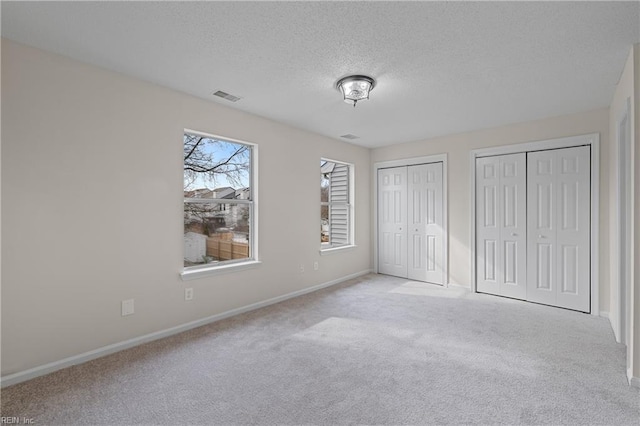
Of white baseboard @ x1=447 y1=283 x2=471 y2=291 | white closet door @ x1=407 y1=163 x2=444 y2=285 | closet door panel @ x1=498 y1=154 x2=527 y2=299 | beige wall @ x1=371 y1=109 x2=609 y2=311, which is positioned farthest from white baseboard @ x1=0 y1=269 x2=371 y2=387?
closet door panel @ x1=498 y1=154 x2=527 y2=299

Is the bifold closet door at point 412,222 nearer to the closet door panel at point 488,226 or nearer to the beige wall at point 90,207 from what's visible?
the closet door panel at point 488,226

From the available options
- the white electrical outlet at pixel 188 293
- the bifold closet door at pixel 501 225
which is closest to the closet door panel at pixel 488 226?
the bifold closet door at pixel 501 225

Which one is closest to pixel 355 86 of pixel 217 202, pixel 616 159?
pixel 217 202

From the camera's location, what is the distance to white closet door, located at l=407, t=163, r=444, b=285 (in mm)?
4961

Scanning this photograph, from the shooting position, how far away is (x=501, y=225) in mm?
4301

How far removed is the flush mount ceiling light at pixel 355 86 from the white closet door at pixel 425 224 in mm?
2594

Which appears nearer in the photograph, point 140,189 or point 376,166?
point 140,189

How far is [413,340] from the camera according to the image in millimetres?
2885

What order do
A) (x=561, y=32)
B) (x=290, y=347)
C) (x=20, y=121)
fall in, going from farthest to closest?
(x=290, y=347) < (x=20, y=121) < (x=561, y=32)

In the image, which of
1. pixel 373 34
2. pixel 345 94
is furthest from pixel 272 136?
pixel 373 34

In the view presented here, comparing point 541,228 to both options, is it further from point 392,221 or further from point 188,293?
point 188,293

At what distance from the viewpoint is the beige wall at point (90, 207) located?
2.19 m

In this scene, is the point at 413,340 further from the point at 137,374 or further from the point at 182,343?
the point at 137,374

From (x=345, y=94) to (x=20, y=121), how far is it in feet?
8.19
